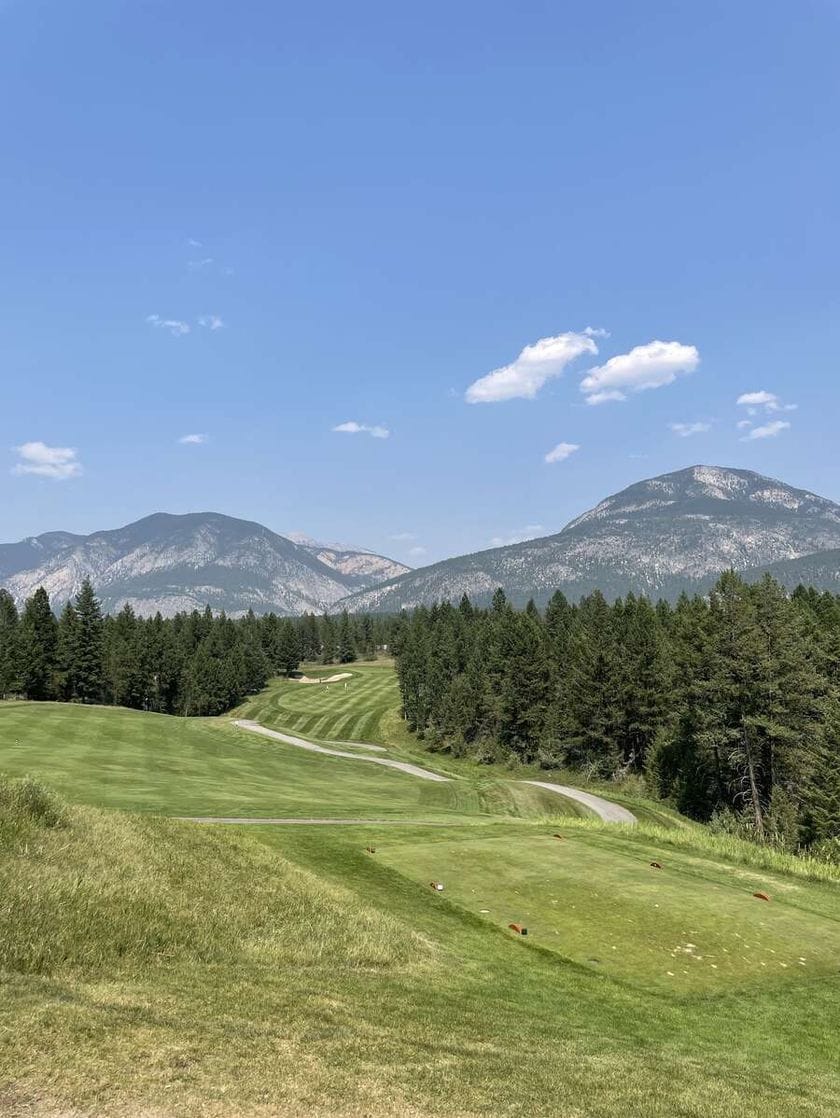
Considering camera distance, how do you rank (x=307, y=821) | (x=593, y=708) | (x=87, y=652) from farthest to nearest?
(x=87, y=652) → (x=593, y=708) → (x=307, y=821)

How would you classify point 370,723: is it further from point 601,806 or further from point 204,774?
point 204,774

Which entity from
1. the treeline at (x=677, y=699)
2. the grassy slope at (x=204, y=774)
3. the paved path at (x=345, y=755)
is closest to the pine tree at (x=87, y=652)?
the grassy slope at (x=204, y=774)

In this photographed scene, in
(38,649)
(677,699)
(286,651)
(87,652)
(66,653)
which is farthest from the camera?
(286,651)

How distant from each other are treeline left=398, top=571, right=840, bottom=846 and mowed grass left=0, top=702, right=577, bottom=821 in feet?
58.6

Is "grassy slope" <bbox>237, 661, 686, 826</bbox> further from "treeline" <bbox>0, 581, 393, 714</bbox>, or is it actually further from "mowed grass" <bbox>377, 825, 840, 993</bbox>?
"mowed grass" <bbox>377, 825, 840, 993</bbox>

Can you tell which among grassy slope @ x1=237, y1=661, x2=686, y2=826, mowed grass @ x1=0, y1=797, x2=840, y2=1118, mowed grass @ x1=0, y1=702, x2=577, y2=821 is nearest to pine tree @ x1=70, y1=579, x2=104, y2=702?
grassy slope @ x1=237, y1=661, x2=686, y2=826

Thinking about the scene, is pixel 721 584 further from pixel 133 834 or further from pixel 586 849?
pixel 133 834

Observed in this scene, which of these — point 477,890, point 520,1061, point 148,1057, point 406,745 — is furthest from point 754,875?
point 406,745

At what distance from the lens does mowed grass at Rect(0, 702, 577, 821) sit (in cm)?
3410

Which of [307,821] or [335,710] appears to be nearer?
[307,821]

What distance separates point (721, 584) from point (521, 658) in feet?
111

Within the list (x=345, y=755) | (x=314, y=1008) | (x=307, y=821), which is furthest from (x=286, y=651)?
(x=314, y=1008)

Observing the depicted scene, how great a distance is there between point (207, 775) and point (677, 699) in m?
52.6

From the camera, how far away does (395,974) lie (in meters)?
13.3
